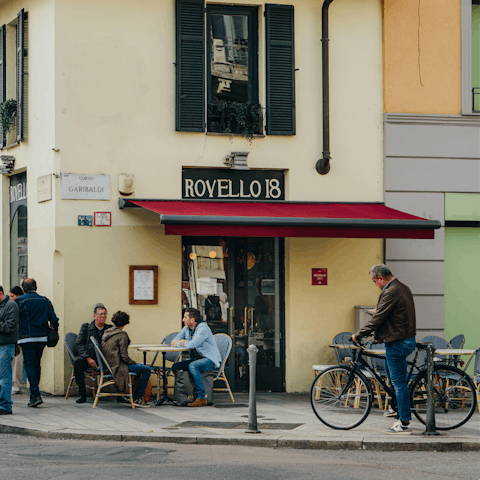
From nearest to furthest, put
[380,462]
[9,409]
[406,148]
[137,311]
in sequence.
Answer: [380,462]
[9,409]
[137,311]
[406,148]

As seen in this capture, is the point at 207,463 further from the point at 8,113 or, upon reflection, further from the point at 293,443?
the point at 8,113

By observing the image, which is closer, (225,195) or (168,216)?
(168,216)

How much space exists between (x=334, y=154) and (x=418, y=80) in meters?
1.91

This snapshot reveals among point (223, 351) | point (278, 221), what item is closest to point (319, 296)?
point (223, 351)

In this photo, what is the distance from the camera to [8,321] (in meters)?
9.88

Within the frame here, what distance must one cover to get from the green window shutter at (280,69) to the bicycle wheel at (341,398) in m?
4.91

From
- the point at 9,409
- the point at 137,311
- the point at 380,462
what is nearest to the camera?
the point at 380,462

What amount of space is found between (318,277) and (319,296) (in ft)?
1.00

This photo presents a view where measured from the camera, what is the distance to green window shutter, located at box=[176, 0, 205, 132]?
1229 cm

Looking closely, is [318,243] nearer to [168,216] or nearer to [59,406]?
[168,216]

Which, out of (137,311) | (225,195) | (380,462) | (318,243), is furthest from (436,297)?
(380,462)

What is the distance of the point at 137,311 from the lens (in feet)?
39.7

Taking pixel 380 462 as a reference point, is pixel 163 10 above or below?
above

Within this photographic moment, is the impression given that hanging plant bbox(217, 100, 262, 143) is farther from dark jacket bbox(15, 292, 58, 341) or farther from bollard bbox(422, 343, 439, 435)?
bollard bbox(422, 343, 439, 435)
